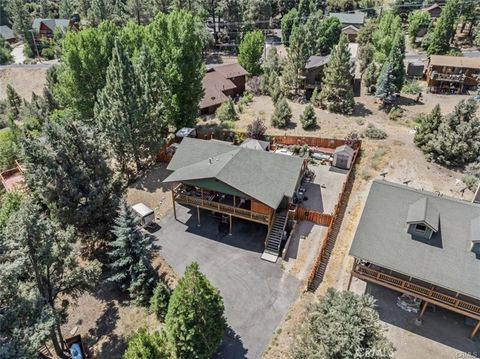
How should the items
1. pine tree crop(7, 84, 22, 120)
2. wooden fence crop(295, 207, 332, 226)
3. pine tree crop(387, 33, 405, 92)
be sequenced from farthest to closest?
pine tree crop(7, 84, 22, 120), pine tree crop(387, 33, 405, 92), wooden fence crop(295, 207, 332, 226)

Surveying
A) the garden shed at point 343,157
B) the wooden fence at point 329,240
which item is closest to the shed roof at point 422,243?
the wooden fence at point 329,240

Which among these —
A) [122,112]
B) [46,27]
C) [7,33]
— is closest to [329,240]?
[122,112]

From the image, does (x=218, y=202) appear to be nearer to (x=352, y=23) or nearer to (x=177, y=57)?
(x=177, y=57)

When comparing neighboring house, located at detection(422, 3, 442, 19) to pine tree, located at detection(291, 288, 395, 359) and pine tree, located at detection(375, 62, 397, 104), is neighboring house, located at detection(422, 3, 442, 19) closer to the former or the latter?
pine tree, located at detection(375, 62, 397, 104)

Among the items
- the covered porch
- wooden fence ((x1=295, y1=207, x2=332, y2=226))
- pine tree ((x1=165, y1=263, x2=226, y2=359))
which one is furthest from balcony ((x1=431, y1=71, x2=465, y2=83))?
pine tree ((x1=165, y1=263, x2=226, y2=359))

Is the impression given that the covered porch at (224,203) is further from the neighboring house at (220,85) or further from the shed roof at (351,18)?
the shed roof at (351,18)

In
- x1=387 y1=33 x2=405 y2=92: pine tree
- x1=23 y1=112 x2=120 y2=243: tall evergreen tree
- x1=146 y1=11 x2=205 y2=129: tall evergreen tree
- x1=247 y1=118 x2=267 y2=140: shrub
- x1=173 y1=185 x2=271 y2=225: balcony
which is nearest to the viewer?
x1=23 y1=112 x2=120 y2=243: tall evergreen tree

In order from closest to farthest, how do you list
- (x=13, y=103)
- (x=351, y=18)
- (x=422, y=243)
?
(x=422, y=243) < (x=13, y=103) < (x=351, y=18)
